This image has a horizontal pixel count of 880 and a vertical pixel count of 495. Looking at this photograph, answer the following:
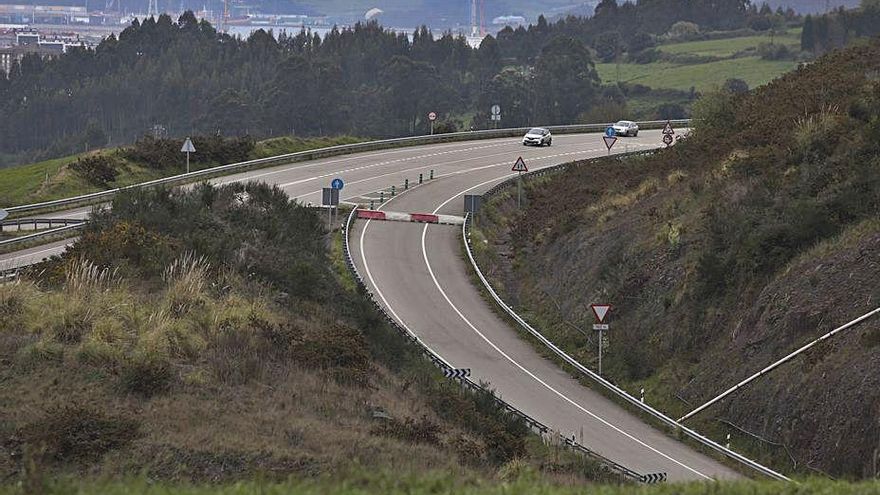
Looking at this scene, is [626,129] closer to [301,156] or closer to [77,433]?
[301,156]

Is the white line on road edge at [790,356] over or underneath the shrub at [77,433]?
underneath

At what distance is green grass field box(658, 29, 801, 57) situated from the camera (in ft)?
545

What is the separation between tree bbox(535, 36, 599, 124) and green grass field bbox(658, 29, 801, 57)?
87.3ft

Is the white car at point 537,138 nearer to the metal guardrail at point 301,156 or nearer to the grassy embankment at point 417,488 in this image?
the metal guardrail at point 301,156

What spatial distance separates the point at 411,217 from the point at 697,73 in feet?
351

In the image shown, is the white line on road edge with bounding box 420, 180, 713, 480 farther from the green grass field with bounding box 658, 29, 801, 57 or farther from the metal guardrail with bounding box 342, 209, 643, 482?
the green grass field with bounding box 658, 29, 801, 57

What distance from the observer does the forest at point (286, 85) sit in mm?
140500

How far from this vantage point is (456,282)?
1741 inches

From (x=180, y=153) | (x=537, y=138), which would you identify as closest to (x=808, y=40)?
(x=537, y=138)

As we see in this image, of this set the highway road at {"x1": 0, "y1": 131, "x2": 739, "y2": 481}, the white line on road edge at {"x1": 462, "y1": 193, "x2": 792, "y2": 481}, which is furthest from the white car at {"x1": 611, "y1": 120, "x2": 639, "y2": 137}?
the white line on road edge at {"x1": 462, "y1": 193, "x2": 792, "y2": 481}

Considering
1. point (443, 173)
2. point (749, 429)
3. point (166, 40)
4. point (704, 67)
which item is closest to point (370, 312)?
point (749, 429)

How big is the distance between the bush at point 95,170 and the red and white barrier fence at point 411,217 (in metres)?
12.5

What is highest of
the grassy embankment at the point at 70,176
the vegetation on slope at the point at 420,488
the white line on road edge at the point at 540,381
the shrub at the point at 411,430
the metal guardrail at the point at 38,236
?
the vegetation on slope at the point at 420,488

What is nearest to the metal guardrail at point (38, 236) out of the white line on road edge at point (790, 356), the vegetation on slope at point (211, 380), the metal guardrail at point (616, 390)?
the vegetation on slope at point (211, 380)
